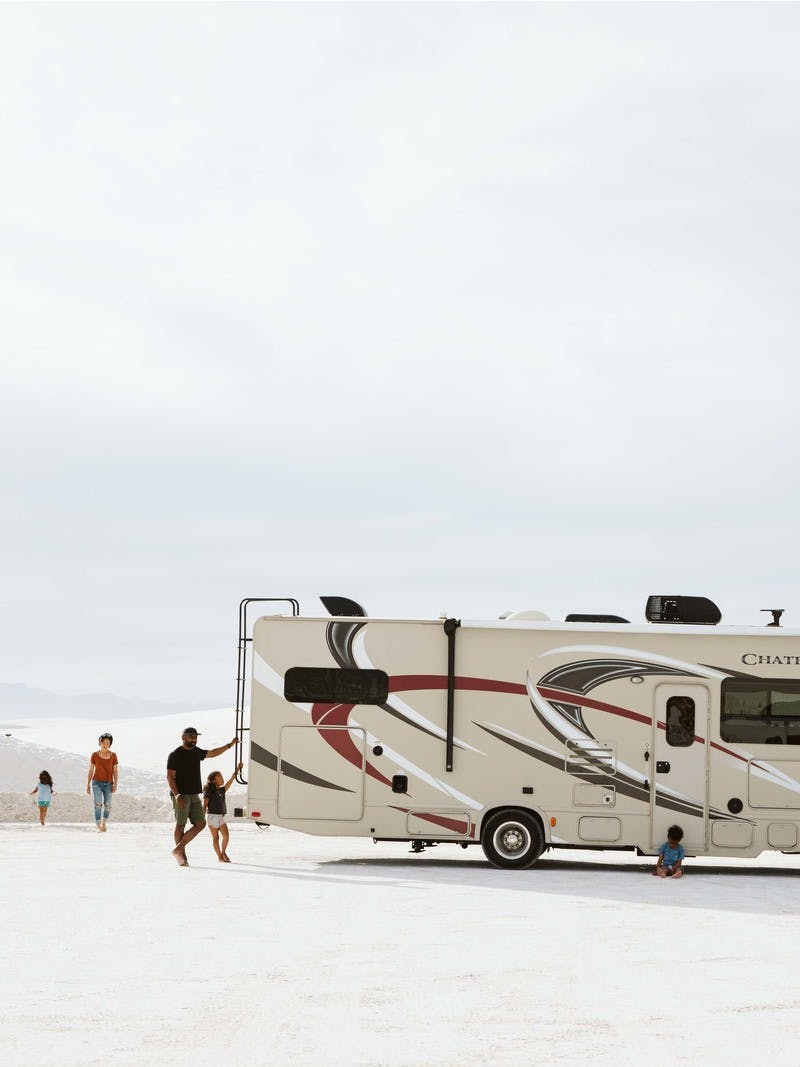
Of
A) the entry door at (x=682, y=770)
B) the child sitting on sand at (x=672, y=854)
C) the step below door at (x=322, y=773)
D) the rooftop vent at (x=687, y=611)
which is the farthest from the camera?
the rooftop vent at (x=687, y=611)

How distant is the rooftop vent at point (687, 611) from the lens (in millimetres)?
17500

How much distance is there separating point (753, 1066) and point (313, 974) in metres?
3.31

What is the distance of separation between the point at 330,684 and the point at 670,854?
443cm

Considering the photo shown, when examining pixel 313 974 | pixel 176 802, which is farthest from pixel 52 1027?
pixel 176 802

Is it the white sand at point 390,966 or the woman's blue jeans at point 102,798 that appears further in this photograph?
the woman's blue jeans at point 102,798

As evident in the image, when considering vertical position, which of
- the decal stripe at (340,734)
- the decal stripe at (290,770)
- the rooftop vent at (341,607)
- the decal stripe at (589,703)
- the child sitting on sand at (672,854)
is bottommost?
the child sitting on sand at (672,854)

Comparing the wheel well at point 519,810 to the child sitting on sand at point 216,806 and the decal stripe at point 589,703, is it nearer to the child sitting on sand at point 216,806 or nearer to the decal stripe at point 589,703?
the decal stripe at point 589,703

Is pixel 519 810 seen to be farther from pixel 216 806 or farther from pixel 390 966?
pixel 390 966

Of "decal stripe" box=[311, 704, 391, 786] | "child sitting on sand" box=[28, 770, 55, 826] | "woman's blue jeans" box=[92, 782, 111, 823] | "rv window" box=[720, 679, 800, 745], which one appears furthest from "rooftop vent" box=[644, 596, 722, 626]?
"child sitting on sand" box=[28, 770, 55, 826]

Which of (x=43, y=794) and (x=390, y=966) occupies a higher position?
(x=43, y=794)

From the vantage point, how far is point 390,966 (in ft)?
32.2

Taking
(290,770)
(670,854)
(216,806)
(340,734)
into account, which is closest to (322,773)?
(290,770)

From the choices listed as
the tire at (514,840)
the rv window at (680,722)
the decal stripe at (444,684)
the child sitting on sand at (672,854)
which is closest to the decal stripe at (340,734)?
the decal stripe at (444,684)

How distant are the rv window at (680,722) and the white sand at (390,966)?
1.59 m
